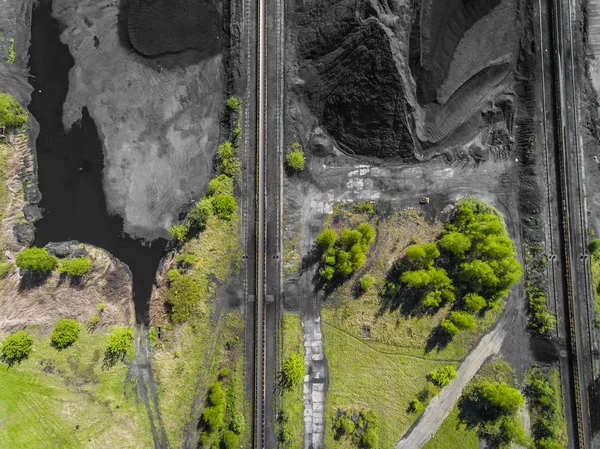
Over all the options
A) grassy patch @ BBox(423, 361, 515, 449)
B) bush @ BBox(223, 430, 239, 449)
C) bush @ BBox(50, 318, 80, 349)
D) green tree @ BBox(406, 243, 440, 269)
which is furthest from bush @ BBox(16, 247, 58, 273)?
grassy patch @ BBox(423, 361, 515, 449)

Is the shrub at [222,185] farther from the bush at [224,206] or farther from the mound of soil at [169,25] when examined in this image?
the mound of soil at [169,25]

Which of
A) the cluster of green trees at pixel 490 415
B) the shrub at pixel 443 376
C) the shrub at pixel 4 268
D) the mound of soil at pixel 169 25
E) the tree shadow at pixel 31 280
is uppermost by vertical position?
the mound of soil at pixel 169 25

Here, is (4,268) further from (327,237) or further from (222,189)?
(327,237)

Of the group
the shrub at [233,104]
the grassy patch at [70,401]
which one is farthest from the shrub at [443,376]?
the shrub at [233,104]

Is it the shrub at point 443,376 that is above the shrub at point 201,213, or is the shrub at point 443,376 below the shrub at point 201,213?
below

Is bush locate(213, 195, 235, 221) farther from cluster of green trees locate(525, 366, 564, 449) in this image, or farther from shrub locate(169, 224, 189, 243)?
cluster of green trees locate(525, 366, 564, 449)
